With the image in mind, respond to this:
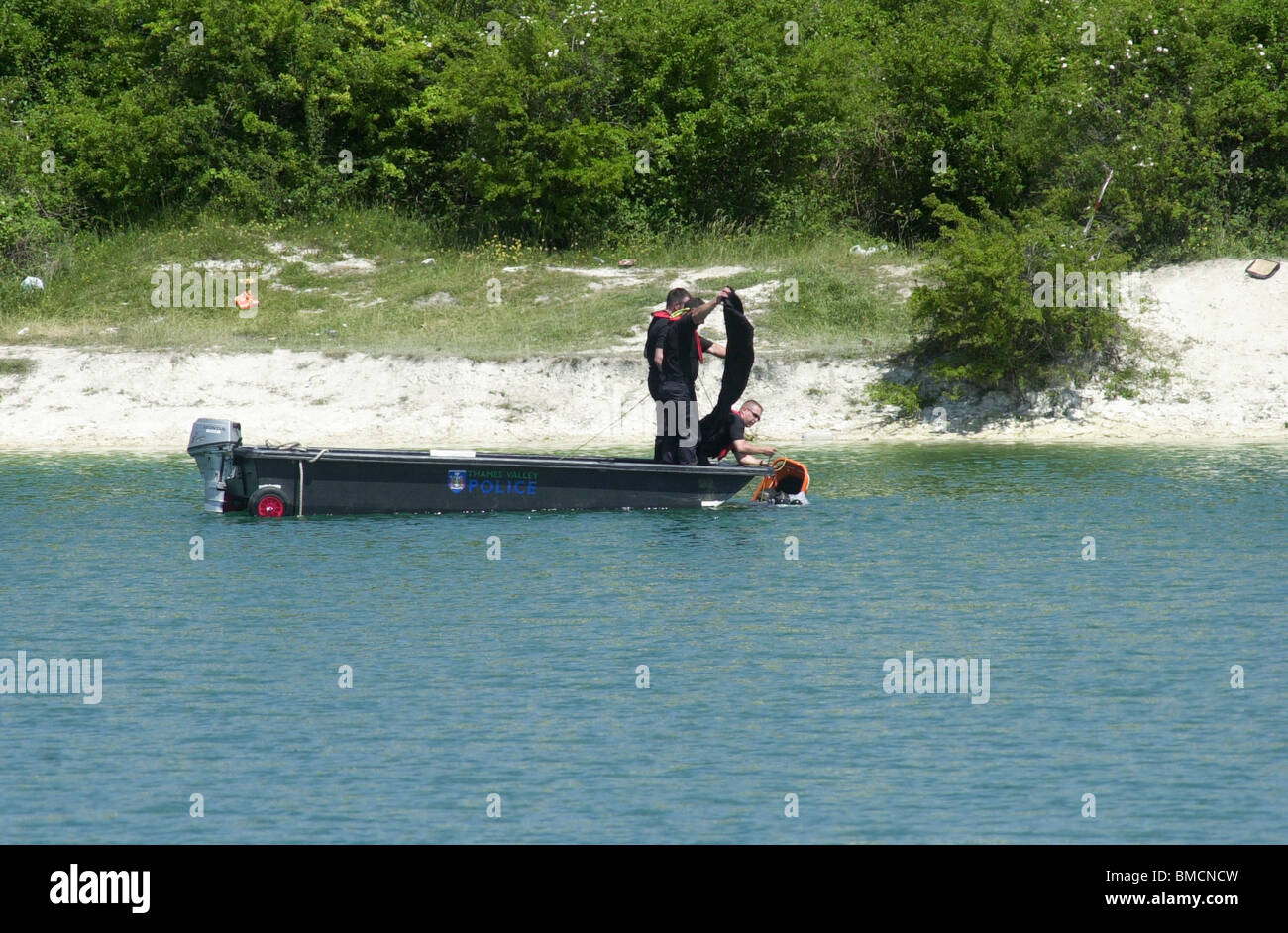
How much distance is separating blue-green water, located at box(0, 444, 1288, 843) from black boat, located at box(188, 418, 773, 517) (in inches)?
11.7

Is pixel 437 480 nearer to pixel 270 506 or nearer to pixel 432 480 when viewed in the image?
pixel 432 480

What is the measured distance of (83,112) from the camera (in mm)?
39062

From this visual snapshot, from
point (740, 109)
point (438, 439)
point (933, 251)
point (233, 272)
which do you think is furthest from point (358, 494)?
point (740, 109)

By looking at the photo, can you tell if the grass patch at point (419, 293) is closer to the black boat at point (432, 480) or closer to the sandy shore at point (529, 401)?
the sandy shore at point (529, 401)

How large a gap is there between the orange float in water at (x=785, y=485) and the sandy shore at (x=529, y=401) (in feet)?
21.9

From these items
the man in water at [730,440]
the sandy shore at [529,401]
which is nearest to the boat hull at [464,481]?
the man in water at [730,440]

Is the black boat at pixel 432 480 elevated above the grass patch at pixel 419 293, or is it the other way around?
the grass patch at pixel 419 293

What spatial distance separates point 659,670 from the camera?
1397cm

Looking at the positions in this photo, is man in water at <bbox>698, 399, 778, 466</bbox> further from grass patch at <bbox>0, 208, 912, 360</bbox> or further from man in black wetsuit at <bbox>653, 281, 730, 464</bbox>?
grass patch at <bbox>0, 208, 912, 360</bbox>

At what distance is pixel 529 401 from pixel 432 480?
31.0ft

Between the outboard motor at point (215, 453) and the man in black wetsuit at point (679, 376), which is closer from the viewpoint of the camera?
the outboard motor at point (215, 453)

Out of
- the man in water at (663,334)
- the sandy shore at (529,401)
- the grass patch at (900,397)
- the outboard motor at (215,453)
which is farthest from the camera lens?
the grass patch at (900,397)

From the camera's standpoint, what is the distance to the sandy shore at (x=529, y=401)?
29.2 metres

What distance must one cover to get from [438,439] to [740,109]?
13377 millimetres
